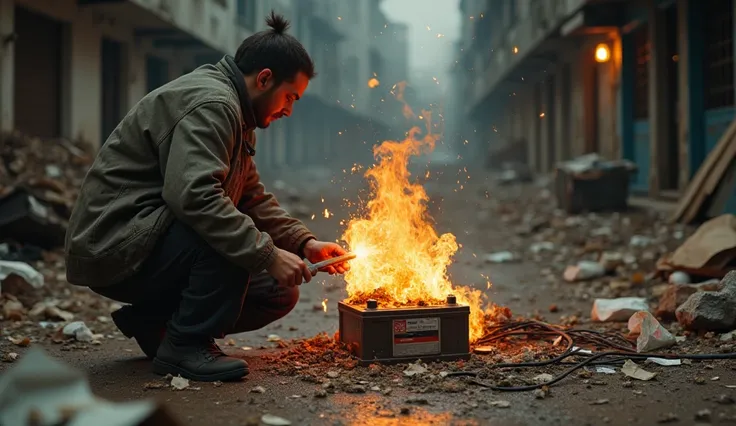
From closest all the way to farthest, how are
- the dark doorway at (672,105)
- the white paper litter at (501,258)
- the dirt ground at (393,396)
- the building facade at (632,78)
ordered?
the dirt ground at (393,396)
the white paper litter at (501,258)
the building facade at (632,78)
the dark doorway at (672,105)

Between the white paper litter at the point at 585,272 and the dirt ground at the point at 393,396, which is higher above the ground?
the white paper litter at the point at 585,272

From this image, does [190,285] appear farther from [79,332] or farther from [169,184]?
[79,332]

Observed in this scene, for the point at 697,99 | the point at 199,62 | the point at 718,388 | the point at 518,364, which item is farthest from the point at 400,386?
the point at 199,62

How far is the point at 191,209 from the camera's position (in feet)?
11.1

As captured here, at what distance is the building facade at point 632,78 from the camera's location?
11.2 metres

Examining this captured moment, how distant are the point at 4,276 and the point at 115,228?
3007mm

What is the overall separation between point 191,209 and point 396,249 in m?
1.44

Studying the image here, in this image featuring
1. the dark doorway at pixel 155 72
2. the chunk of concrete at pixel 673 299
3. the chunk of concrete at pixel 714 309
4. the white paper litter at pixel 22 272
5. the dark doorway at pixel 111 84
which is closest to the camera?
the chunk of concrete at pixel 714 309

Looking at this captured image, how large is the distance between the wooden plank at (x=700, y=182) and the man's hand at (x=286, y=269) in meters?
6.18

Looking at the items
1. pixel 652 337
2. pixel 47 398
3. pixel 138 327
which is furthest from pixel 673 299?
pixel 47 398

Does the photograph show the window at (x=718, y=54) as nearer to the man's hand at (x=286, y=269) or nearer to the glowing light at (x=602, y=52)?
the glowing light at (x=602, y=52)

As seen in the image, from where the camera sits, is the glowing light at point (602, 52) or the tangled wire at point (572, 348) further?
the glowing light at point (602, 52)

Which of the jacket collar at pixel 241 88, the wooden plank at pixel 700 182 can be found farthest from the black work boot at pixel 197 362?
the wooden plank at pixel 700 182

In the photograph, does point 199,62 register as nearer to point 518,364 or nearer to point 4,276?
point 4,276
